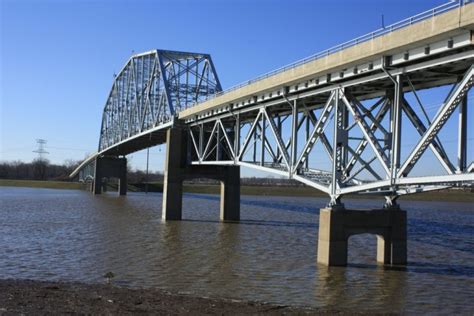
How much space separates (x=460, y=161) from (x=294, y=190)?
128 metres

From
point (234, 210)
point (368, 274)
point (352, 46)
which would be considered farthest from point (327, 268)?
point (234, 210)

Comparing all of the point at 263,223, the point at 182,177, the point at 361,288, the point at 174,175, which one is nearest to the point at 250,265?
the point at 361,288

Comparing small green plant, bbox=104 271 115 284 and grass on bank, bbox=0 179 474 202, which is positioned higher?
grass on bank, bbox=0 179 474 202

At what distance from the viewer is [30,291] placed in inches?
603

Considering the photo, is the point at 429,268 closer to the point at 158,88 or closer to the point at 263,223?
the point at 263,223

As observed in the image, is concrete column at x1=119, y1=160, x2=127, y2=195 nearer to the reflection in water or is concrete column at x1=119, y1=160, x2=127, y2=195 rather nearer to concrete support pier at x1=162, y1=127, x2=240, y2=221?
concrete support pier at x1=162, y1=127, x2=240, y2=221

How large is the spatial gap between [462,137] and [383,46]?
4.63 m

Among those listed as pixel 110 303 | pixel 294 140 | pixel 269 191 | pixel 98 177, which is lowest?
pixel 110 303

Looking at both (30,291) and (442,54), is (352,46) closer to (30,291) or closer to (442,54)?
(442,54)

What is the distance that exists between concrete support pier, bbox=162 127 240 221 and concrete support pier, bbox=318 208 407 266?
27.4 m

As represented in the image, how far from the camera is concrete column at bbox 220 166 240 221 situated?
53.1 meters

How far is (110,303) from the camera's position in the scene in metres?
14.1

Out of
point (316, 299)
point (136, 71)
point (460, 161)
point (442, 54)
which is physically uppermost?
point (136, 71)

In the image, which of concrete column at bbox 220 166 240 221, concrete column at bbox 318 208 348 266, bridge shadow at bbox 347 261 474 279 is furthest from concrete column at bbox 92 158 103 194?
bridge shadow at bbox 347 261 474 279
